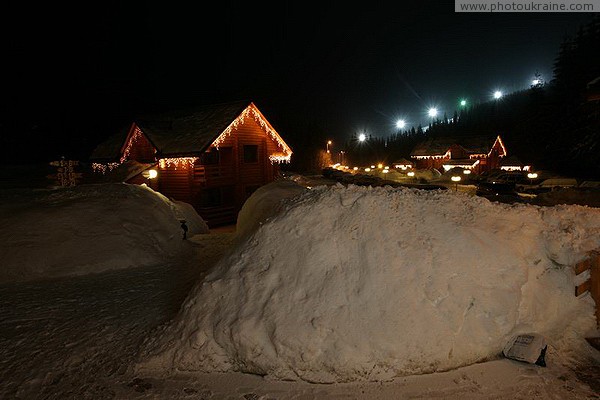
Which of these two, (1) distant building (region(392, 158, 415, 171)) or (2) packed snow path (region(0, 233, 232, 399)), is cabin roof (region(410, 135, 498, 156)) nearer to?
(1) distant building (region(392, 158, 415, 171))

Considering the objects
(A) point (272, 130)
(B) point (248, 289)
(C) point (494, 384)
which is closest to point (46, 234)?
(B) point (248, 289)

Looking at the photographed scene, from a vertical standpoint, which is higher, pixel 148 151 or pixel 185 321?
pixel 148 151

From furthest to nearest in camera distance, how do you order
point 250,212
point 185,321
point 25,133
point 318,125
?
1. point 318,125
2. point 25,133
3. point 250,212
4. point 185,321

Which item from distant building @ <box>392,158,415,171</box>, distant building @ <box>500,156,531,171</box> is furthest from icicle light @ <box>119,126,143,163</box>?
distant building @ <box>392,158,415,171</box>

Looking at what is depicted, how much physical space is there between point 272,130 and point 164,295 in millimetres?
17202

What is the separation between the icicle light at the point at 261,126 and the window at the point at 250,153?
1.12 meters

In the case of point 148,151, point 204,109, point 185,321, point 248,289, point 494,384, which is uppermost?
point 204,109

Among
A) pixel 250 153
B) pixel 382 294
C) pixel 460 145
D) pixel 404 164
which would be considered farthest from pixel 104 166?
pixel 404 164

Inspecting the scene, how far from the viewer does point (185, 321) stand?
543 cm

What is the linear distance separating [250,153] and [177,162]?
5.10 metres

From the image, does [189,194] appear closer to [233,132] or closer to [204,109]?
[233,132]

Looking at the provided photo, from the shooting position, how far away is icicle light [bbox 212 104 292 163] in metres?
20.4

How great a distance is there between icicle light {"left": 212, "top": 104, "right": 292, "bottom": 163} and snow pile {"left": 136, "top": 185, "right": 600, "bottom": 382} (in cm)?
1526

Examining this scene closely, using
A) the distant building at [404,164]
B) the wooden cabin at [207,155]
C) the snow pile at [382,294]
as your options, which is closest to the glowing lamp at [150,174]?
the wooden cabin at [207,155]
